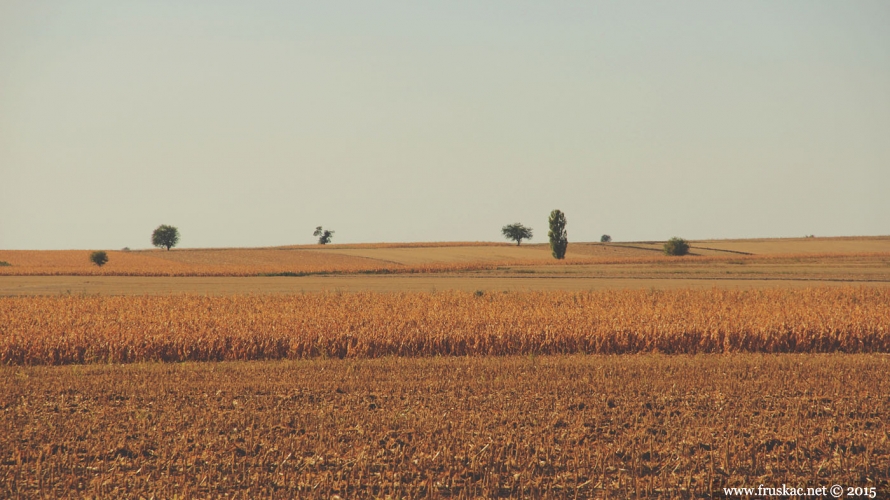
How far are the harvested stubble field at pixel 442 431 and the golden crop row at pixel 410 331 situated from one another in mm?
2592

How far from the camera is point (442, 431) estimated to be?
10.3 meters

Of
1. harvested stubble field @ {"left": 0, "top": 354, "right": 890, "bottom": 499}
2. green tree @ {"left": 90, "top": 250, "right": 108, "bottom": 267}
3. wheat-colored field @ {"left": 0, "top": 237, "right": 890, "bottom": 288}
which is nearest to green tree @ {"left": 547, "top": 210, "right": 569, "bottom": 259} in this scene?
wheat-colored field @ {"left": 0, "top": 237, "right": 890, "bottom": 288}

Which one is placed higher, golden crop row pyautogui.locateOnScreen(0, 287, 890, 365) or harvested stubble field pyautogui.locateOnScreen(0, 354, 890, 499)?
golden crop row pyautogui.locateOnScreen(0, 287, 890, 365)

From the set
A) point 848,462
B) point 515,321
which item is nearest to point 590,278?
point 515,321

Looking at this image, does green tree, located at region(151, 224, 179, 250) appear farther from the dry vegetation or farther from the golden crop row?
the golden crop row

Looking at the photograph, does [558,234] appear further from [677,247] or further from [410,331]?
[410,331]

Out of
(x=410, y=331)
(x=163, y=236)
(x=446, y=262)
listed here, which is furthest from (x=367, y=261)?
(x=410, y=331)

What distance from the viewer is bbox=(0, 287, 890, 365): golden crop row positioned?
59.5ft

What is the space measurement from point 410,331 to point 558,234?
7790cm

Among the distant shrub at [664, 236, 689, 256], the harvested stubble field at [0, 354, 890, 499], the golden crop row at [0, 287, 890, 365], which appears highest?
the distant shrub at [664, 236, 689, 256]

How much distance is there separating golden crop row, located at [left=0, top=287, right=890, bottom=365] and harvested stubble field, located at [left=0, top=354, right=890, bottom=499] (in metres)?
2.59

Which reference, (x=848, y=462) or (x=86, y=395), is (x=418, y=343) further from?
(x=848, y=462)

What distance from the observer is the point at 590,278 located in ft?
172

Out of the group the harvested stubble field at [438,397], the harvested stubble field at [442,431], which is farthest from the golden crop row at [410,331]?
the harvested stubble field at [442,431]
